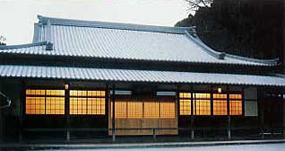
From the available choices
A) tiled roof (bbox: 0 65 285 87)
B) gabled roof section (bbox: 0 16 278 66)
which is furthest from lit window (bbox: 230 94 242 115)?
gabled roof section (bbox: 0 16 278 66)

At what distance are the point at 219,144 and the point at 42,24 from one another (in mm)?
12284

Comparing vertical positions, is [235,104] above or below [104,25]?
below

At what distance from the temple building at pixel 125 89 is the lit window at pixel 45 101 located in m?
0.04

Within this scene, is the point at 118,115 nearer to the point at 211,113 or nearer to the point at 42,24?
the point at 211,113

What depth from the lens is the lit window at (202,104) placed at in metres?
17.3

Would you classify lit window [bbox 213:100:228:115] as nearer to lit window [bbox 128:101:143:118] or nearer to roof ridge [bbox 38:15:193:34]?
lit window [bbox 128:101:143:118]

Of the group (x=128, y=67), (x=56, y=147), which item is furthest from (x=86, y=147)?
(x=128, y=67)

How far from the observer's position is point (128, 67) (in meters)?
17.5

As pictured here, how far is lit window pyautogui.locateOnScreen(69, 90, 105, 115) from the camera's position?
15722 millimetres

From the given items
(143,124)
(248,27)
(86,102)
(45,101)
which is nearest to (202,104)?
(143,124)

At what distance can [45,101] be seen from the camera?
15.3m

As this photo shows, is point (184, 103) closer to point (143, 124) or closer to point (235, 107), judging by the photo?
point (143, 124)

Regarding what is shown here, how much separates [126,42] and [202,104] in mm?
5632

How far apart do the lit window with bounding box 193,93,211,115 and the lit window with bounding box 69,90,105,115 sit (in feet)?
14.6
